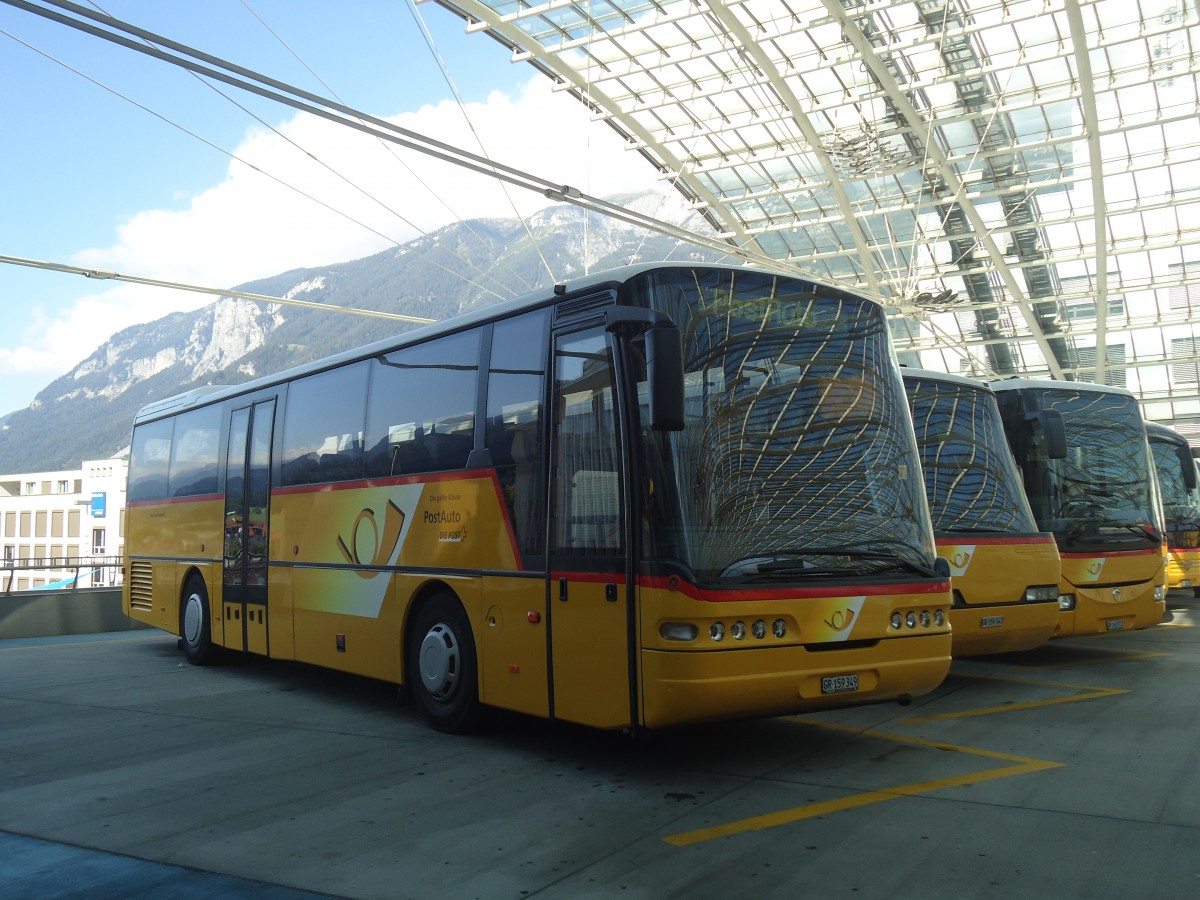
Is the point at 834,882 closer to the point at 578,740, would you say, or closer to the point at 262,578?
the point at 578,740

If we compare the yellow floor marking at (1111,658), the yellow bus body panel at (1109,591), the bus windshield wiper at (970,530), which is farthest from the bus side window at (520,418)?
the yellow floor marking at (1111,658)

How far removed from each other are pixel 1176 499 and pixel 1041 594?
11.6 meters

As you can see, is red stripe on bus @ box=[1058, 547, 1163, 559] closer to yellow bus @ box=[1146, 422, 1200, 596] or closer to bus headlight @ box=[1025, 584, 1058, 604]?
bus headlight @ box=[1025, 584, 1058, 604]

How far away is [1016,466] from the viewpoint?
38.0 ft

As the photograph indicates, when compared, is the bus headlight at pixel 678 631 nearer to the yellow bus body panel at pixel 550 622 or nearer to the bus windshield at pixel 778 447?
the yellow bus body panel at pixel 550 622

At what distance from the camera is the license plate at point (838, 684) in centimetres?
661

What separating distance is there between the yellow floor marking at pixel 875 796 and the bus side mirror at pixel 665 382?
81.6 inches

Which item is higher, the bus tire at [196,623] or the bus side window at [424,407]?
the bus side window at [424,407]

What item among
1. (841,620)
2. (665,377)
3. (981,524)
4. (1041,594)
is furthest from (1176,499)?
(665,377)

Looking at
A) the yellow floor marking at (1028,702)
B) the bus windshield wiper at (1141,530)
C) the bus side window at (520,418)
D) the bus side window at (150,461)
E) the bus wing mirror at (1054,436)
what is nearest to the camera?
the bus side window at (520,418)

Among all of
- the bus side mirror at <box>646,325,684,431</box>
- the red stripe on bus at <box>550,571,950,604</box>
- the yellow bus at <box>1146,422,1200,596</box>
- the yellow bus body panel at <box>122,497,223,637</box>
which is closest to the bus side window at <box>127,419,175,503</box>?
the yellow bus body panel at <box>122,497,223,637</box>

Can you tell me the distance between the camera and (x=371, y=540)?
9289mm

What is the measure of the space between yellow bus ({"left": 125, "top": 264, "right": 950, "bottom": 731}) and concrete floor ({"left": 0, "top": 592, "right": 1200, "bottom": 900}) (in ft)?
1.80

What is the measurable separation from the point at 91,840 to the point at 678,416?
144 inches
